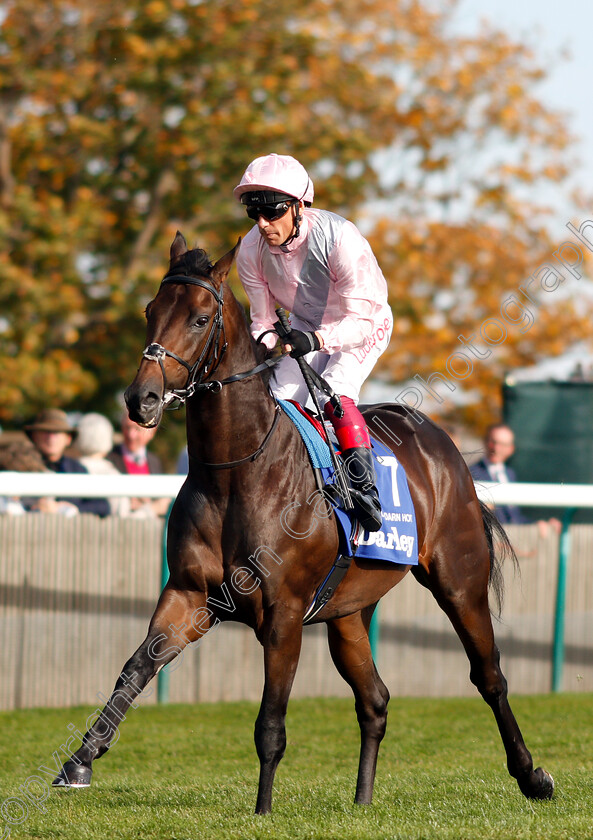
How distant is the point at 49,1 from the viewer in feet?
47.4

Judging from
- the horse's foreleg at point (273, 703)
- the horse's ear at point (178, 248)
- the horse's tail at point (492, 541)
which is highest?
the horse's ear at point (178, 248)

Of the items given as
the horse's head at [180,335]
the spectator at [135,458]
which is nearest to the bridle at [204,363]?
the horse's head at [180,335]

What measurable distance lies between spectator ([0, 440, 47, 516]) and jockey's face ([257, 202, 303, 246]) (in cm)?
355

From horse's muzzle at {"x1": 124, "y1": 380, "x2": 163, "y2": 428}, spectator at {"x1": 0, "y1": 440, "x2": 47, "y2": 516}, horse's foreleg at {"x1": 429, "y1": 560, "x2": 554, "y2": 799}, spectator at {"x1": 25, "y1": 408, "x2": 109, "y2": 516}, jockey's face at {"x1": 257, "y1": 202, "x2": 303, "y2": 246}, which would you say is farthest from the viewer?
spectator at {"x1": 25, "y1": 408, "x2": 109, "y2": 516}

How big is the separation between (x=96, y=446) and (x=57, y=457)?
0.91 ft

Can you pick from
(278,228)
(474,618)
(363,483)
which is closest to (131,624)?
(474,618)

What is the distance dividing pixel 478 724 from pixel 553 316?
14.8 metres

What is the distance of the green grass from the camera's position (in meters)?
3.87

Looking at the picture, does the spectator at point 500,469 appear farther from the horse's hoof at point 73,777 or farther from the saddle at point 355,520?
the horse's hoof at point 73,777

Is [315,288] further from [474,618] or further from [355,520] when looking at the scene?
[474,618]

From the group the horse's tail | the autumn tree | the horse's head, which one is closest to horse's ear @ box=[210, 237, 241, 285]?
the horse's head

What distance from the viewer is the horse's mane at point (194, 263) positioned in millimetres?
3963

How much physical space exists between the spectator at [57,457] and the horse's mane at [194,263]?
12.3ft

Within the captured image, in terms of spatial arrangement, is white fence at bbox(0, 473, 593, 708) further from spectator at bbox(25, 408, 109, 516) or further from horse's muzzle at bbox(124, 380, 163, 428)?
horse's muzzle at bbox(124, 380, 163, 428)
